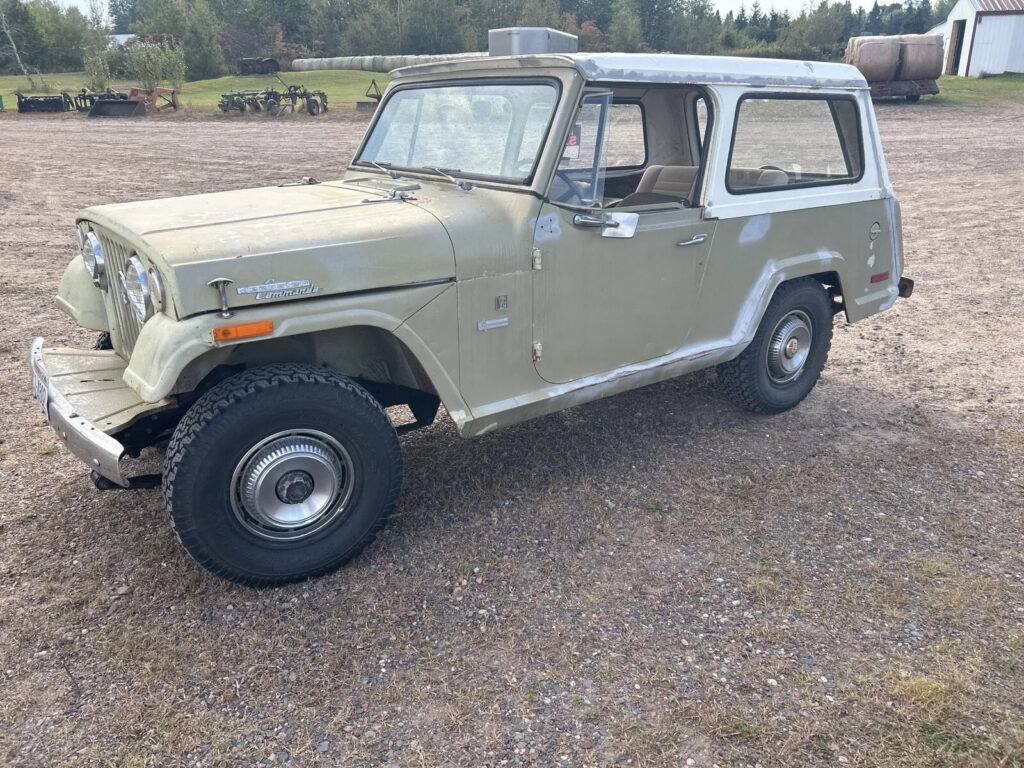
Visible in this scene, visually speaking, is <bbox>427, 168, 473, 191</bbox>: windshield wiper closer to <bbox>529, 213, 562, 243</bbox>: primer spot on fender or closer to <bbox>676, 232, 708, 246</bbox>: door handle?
<bbox>529, 213, 562, 243</bbox>: primer spot on fender

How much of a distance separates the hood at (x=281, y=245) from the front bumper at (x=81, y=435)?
22.3 inches

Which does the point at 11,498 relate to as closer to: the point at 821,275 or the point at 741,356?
the point at 741,356

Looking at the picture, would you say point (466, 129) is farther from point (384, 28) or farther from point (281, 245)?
point (384, 28)

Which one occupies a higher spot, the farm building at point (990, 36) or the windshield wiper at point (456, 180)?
the farm building at point (990, 36)

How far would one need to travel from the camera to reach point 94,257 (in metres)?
3.64

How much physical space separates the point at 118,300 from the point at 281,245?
108 centimetres

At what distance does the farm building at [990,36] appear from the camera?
112 ft

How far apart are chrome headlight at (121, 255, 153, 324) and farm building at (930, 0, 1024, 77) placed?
40.9m

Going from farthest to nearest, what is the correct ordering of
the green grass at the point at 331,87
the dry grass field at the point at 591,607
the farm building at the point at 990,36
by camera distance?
the farm building at the point at 990,36
the green grass at the point at 331,87
the dry grass field at the point at 591,607

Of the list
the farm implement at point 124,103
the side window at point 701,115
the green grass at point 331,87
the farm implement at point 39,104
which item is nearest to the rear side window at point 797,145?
the side window at point 701,115

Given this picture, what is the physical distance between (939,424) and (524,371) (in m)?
2.85

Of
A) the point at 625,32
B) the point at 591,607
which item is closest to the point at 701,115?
the point at 591,607

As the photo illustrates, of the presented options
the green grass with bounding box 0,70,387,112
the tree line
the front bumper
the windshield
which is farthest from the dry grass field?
the tree line

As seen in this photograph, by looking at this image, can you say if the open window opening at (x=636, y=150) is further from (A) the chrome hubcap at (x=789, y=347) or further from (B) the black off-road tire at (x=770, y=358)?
(A) the chrome hubcap at (x=789, y=347)
